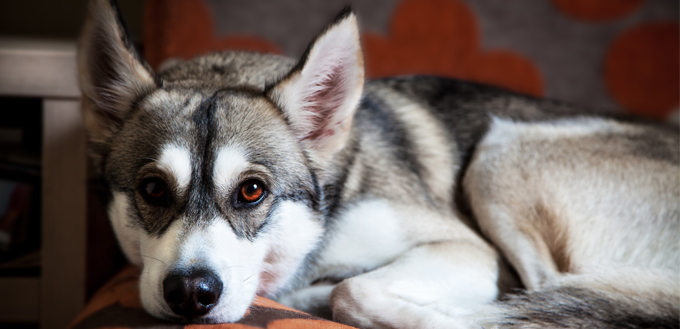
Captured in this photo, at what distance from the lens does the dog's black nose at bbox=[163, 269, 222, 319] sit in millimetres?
1039

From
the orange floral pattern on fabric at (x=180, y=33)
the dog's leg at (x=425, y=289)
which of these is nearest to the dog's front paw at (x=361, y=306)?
the dog's leg at (x=425, y=289)

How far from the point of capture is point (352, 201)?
152cm

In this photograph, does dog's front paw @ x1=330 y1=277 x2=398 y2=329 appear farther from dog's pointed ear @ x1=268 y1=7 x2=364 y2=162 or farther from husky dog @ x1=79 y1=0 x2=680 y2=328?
dog's pointed ear @ x1=268 y1=7 x2=364 y2=162

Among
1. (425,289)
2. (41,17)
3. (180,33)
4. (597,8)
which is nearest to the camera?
(425,289)

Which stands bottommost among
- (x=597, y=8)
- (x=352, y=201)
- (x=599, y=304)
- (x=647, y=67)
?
(x=599, y=304)

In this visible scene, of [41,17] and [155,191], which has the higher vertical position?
[41,17]

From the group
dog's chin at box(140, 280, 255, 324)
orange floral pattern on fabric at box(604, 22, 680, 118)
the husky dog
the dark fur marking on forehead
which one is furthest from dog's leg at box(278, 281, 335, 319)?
orange floral pattern on fabric at box(604, 22, 680, 118)

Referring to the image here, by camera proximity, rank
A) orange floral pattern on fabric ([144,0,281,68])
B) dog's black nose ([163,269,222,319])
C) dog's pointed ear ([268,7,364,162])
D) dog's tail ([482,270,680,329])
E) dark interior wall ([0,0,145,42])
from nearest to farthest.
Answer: dog's black nose ([163,269,222,319]) → dog's tail ([482,270,680,329]) → dog's pointed ear ([268,7,364,162]) → orange floral pattern on fabric ([144,0,281,68]) → dark interior wall ([0,0,145,42])

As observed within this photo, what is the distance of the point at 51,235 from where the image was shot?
199 centimetres

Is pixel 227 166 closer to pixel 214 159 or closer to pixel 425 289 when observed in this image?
pixel 214 159

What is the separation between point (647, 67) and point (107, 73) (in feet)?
8.96

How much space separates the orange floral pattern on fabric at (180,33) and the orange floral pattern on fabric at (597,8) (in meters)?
1.65

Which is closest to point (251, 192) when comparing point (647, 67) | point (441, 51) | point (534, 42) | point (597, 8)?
point (441, 51)

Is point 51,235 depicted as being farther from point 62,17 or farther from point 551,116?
point 551,116
